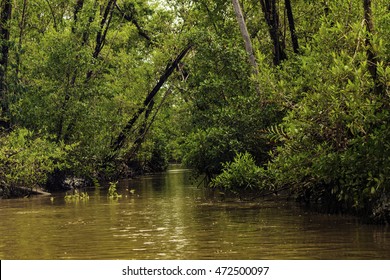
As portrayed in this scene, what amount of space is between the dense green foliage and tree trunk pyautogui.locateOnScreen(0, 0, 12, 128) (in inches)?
3.1

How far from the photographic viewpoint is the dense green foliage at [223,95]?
40.2 ft

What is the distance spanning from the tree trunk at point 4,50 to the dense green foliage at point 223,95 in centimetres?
8

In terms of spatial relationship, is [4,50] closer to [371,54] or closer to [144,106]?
[144,106]

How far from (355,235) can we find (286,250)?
190cm

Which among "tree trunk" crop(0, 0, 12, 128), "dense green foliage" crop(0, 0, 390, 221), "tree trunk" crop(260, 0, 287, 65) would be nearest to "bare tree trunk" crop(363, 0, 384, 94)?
"dense green foliage" crop(0, 0, 390, 221)

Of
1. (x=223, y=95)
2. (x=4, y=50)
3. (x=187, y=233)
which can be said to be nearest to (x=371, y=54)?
(x=187, y=233)

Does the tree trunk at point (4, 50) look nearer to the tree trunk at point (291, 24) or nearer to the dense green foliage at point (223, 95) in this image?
the dense green foliage at point (223, 95)

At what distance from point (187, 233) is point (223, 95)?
487 inches

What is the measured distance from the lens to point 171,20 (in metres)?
34.5

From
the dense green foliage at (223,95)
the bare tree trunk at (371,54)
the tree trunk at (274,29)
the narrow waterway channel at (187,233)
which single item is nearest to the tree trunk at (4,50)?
the dense green foliage at (223,95)

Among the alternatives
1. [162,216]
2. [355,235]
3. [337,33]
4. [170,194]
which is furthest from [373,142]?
[170,194]

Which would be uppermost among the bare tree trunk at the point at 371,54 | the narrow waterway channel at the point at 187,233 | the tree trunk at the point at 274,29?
the tree trunk at the point at 274,29

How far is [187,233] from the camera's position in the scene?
1181 centimetres

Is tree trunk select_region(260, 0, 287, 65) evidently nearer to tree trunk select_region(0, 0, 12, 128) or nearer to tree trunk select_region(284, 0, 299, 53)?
tree trunk select_region(284, 0, 299, 53)
